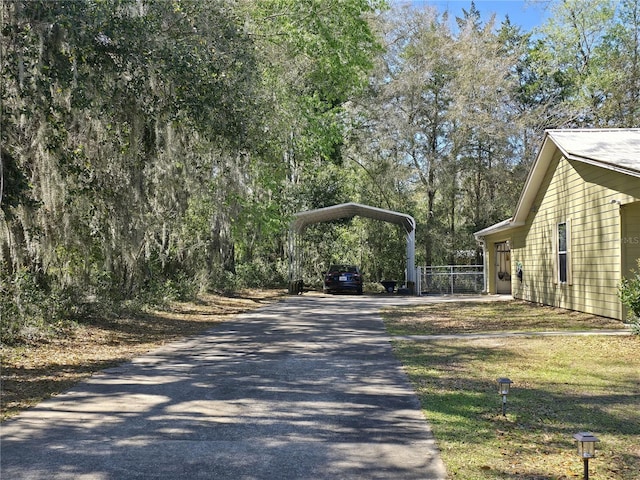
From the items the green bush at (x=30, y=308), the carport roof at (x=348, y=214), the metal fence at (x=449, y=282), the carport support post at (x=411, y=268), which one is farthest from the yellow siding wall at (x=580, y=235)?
the green bush at (x=30, y=308)

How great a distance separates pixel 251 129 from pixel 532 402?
7292 mm

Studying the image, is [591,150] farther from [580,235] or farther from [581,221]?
[580,235]

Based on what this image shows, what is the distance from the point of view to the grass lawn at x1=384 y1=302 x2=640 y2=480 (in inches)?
163

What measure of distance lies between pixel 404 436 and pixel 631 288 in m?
6.72

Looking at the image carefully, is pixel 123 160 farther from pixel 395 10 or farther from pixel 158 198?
pixel 395 10

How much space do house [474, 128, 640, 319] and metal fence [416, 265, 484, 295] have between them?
19.3 feet

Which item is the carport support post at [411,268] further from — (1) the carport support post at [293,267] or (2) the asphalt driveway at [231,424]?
(2) the asphalt driveway at [231,424]

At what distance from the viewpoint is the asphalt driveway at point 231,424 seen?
4.03 meters

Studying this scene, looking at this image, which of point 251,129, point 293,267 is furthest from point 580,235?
point 293,267

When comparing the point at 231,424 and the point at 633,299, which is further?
the point at 633,299

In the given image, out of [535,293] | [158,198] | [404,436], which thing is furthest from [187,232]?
[404,436]

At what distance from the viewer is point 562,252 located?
14445 millimetres

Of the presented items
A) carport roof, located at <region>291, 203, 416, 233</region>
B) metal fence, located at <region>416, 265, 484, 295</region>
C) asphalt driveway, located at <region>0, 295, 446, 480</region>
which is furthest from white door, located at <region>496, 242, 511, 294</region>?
asphalt driveway, located at <region>0, 295, 446, 480</region>

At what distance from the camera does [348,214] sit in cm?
2578
